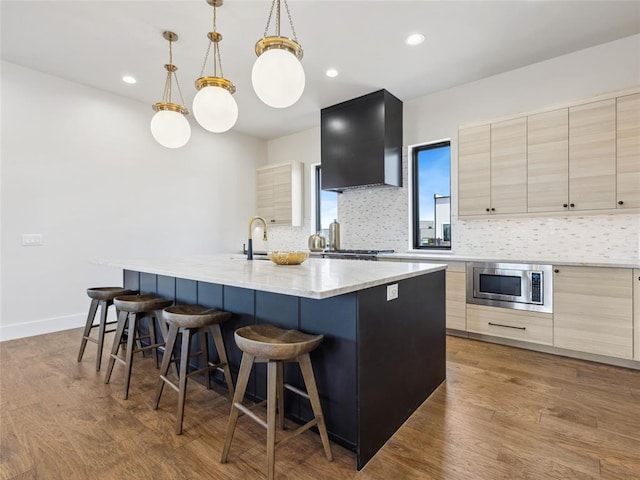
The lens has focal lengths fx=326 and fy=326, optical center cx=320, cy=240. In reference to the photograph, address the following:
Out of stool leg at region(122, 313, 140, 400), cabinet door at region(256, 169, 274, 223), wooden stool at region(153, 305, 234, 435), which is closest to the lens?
wooden stool at region(153, 305, 234, 435)

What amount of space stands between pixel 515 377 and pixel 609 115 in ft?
7.94

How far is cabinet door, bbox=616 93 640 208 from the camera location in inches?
109

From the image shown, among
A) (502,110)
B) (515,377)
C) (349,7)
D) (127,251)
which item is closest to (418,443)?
(515,377)

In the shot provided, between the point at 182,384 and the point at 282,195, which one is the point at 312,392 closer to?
the point at 182,384

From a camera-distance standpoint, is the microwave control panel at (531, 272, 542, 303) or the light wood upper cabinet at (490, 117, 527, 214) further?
the light wood upper cabinet at (490, 117, 527, 214)

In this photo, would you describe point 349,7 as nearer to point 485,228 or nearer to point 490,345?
point 485,228

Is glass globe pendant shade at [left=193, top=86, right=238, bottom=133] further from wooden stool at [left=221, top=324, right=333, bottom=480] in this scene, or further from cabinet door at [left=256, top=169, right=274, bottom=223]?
cabinet door at [left=256, top=169, right=274, bottom=223]

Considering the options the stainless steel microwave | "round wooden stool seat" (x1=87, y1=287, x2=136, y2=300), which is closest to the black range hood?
the stainless steel microwave

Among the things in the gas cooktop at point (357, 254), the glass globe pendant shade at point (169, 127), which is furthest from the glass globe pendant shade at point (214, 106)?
the gas cooktop at point (357, 254)

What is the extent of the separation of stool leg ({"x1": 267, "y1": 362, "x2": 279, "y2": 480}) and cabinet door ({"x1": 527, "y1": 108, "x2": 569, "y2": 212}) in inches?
121

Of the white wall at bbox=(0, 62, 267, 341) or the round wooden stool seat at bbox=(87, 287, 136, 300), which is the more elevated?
the white wall at bbox=(0, 62, 267, 341)

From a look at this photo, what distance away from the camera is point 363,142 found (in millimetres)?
4250

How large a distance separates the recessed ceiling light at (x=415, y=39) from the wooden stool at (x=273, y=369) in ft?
9.31

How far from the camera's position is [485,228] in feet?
12.5
